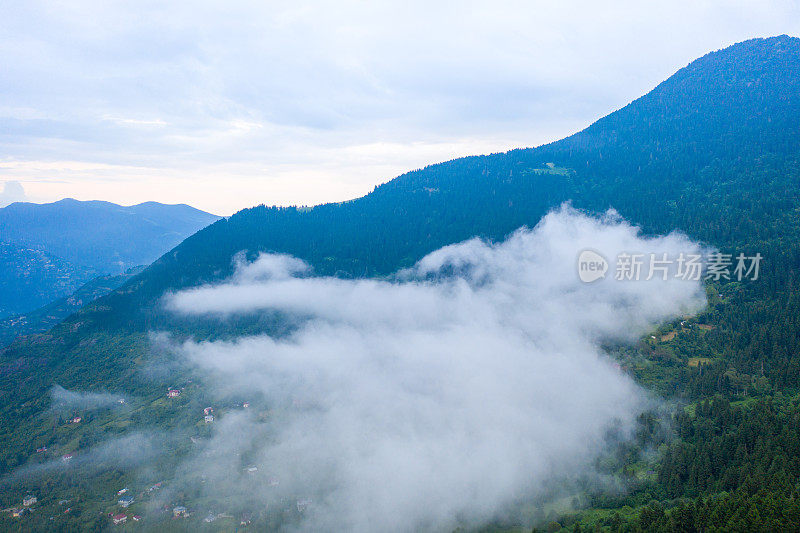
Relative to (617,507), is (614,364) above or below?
above

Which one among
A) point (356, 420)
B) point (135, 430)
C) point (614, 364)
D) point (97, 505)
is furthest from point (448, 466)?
point (135, 430)

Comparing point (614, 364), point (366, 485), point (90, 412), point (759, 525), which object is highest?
point (759, 525)

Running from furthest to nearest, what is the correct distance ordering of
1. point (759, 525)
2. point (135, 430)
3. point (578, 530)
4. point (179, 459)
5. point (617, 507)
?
point (135, 430)
point (179, 459)
point (617, 507)
point (578, 530)
point (759, 525)

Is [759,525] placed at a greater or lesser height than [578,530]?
greater

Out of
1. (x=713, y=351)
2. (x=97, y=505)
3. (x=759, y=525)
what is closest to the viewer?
(x=759, y=525)

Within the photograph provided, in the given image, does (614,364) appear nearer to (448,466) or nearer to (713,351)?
(713,351)

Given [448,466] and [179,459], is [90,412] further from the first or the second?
[448,466]

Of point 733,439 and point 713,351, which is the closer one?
point 733,439

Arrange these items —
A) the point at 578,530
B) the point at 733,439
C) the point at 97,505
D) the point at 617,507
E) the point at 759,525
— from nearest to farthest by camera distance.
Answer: the point at 759,525 < the point at 578,530 < the point at 733,439 < the point at 617,507 < the point at 97,505

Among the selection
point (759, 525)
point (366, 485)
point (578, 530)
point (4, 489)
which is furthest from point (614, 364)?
point (4, 489)
